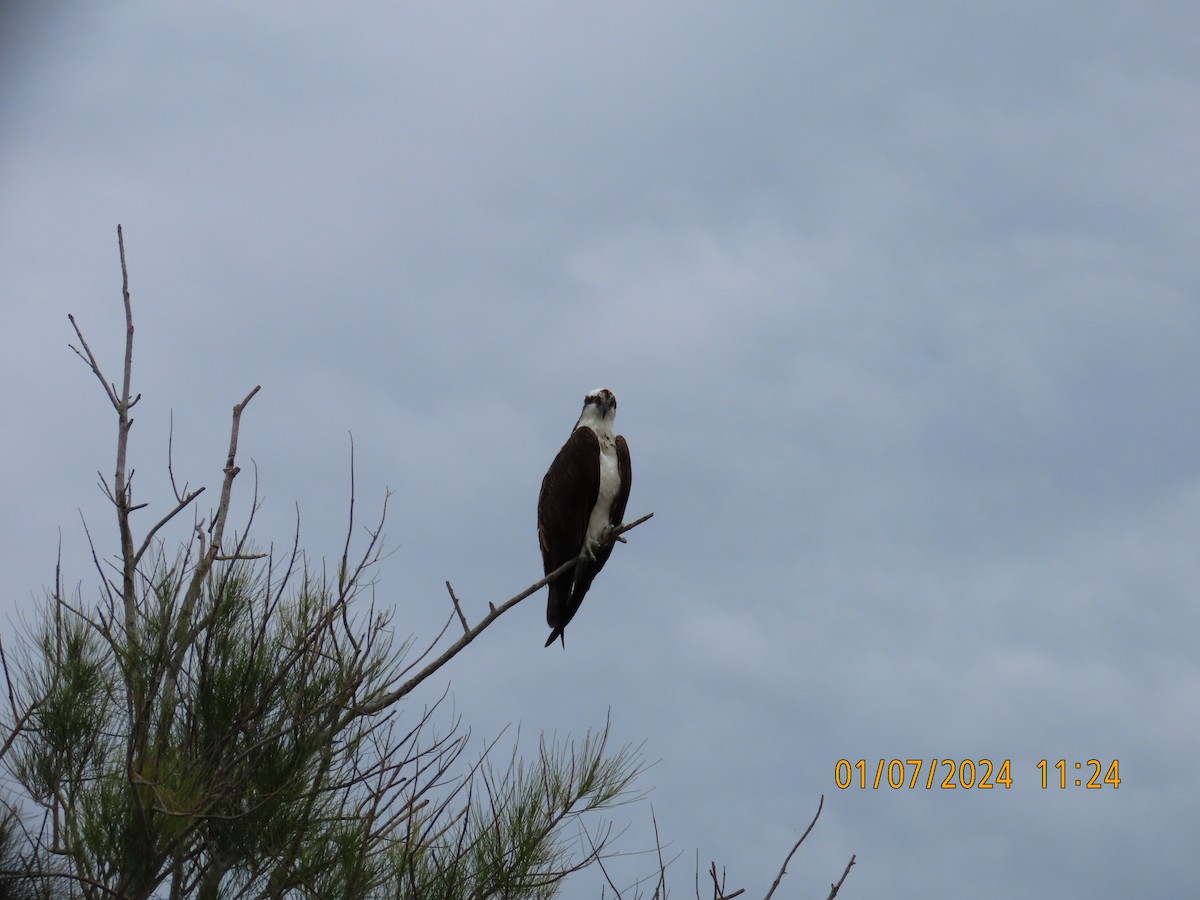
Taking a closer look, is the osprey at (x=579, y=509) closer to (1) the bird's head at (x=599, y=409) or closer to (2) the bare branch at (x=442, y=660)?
(1) the bird's head at (x=599, y=409)

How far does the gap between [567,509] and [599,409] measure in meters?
0.60

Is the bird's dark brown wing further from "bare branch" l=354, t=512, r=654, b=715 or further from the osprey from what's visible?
"bare branch" l=354, t=512, r=654, b=715

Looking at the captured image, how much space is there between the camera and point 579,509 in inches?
217

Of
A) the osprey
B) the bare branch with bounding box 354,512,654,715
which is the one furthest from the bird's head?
the bare branch with bounding box 354,512,654,715

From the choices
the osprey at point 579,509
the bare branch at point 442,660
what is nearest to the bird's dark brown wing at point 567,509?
the osprey at point 579,509

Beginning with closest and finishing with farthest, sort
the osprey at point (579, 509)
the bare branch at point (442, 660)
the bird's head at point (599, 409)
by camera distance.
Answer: the bare branch at point (442, 660), the osprey at point (579, 509), the bird's head at point (599, 409)

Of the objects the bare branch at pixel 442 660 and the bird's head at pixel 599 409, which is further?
the bird's head at pixel 599 409

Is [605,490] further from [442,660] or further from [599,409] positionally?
[442,660]

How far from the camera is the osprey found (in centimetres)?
543

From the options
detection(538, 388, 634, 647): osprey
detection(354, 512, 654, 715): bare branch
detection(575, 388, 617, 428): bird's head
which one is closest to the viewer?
detection(354, 512, 654, 715): bare branch

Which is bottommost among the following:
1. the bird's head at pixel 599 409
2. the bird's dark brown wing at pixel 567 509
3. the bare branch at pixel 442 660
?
the bare branch at pixel 442 660

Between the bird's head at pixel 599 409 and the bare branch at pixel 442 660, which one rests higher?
the bird's head at pixel 599 409

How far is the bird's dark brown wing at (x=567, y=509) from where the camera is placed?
546 cm

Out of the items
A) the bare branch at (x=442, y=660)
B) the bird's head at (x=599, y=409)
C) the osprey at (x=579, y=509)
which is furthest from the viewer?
the bird's head at (x=599, y=409)
